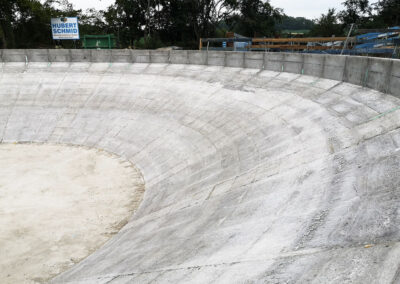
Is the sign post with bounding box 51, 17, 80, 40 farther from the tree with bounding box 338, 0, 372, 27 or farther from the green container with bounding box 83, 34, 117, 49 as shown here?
the tree with bounding box 338, 0, 372, 27

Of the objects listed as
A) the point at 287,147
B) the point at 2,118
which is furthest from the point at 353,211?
the point at 2,118

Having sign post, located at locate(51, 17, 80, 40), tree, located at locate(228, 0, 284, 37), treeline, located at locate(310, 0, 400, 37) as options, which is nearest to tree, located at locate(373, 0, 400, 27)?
treeline, located at locate(310, 0, 400, 37)

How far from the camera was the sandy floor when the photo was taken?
1096cm

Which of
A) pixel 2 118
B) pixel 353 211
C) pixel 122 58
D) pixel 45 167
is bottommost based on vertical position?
pixel 45 167

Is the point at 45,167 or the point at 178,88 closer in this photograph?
the point at 45,167

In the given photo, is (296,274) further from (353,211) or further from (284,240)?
(353,211)

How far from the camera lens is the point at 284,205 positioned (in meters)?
7.96

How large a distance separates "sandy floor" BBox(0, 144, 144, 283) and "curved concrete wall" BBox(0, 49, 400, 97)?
1068 centimetres

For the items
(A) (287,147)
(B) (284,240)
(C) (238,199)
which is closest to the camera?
(B) (284,240)

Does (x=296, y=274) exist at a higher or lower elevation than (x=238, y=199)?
higher

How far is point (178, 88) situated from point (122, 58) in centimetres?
792

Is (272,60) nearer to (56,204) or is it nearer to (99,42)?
(56,204)

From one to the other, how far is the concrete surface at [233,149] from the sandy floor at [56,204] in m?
0.93

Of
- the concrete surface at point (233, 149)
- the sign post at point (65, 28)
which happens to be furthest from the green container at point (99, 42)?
the concrete surface at point (233, 149)
